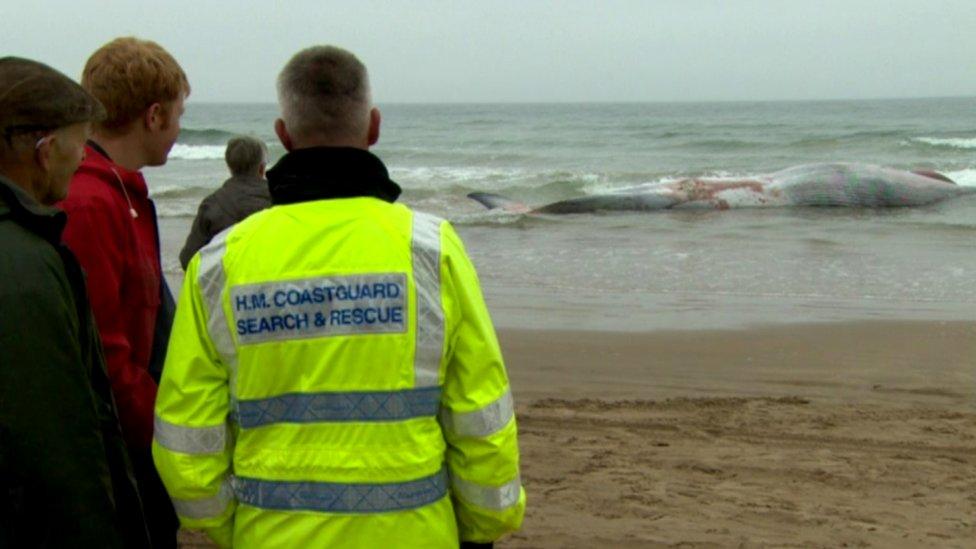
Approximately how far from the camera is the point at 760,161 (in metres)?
31.7

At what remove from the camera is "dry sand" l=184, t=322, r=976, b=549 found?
4766 mm

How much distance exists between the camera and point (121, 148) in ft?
10.4

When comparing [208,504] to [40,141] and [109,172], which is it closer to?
[40,141]

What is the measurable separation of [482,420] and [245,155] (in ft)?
11.9

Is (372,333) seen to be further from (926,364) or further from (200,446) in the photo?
(926,364)

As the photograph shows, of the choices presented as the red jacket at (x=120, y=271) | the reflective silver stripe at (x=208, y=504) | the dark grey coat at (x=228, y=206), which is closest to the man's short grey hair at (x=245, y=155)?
the dark grey coat at (x=228, y=206)

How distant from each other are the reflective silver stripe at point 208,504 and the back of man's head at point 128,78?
110 centimetres

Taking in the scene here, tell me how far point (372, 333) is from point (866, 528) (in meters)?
2.99

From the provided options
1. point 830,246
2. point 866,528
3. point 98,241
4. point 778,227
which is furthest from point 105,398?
point 778,227

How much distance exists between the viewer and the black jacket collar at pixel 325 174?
252cm

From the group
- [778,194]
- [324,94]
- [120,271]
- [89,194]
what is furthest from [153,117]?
[778,194]

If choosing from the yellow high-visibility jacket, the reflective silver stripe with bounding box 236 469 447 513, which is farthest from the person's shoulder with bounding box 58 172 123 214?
the reflective silver stripe with bounding box 236 469 447 513

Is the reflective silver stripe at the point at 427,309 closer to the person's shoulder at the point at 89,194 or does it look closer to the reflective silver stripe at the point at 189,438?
the reflective silver stripe at the point at 189,438

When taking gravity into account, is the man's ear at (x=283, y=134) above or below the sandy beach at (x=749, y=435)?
above
